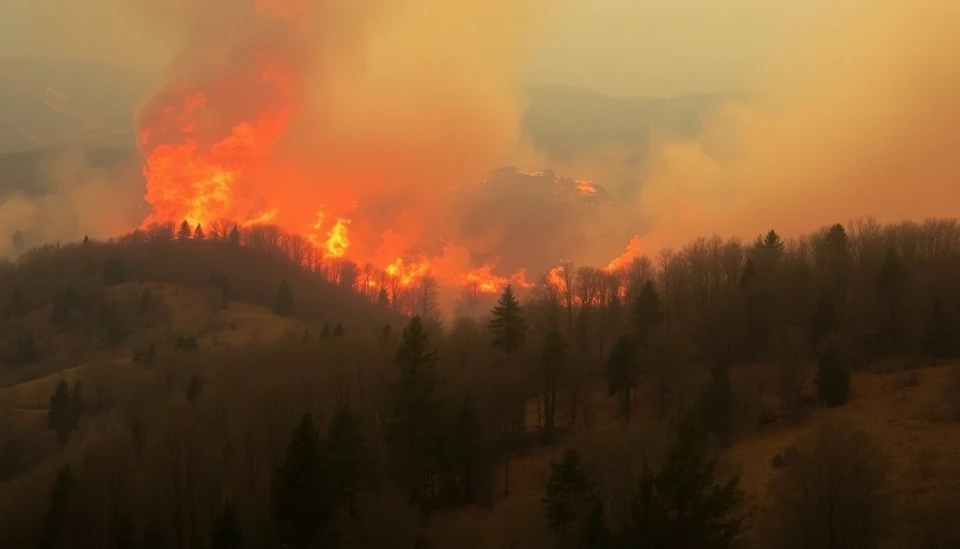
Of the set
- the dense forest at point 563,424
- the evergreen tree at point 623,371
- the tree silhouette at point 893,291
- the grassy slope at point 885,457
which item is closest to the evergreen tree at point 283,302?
the dense forest at point 563,424

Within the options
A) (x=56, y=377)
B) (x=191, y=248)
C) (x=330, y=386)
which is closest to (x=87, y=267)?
(x=191, y=248)

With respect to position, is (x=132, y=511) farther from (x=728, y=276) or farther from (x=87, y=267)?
(x=87, y=267)

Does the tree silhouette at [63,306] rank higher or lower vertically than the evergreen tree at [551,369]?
higher

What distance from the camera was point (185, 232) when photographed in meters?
157

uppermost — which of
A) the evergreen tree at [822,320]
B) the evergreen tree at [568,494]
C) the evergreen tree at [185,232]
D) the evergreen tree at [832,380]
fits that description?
the evergreen tree at [185,232]

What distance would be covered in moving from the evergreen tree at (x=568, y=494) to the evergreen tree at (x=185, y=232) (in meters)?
139

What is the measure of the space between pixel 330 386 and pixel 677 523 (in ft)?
117

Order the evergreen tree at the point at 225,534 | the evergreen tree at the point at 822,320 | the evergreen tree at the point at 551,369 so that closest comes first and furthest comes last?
the evergreen tree at the point at 225,534, the evergreen tree at the point at 551,369, the evergreen tree at the point at 822,320

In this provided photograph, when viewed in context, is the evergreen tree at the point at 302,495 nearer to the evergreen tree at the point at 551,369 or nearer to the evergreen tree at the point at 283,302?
the evergreen tree at the point at 551,369

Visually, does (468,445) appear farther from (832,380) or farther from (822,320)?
(822,320)

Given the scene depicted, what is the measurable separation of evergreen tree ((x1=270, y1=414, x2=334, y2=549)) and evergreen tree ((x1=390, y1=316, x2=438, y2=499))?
11.8 metres

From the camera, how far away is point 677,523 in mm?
26469

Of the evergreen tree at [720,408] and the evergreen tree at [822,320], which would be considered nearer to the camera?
the evergreen tree at [720,408]

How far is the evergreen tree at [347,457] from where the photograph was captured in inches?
1522
